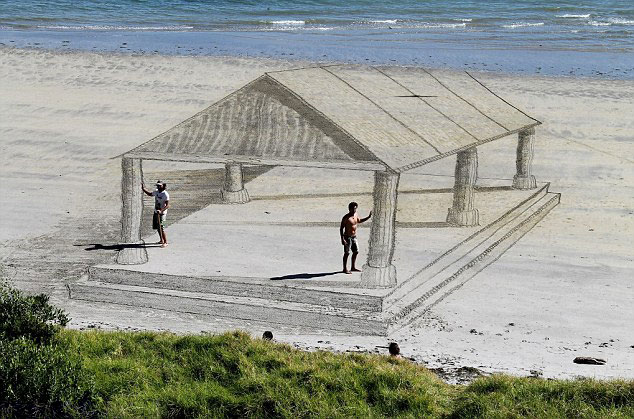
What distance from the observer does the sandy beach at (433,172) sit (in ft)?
52.9

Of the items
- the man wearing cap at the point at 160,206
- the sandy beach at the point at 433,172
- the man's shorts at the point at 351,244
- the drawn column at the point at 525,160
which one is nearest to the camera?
the sandy beach at the point at 433,172

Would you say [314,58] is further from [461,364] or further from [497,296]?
[461,364]

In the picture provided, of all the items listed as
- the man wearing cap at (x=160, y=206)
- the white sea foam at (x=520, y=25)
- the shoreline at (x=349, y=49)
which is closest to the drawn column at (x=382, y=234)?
the man wearing cap at (x=160, y=206)

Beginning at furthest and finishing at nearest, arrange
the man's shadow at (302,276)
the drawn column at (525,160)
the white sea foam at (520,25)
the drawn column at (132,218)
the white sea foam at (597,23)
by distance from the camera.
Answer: the white sea foam at (597,23) → the white sea foam at (520,25) → the drawn column at (525,160) → the drawn column at (132,218) → the man's shadow at (302,276)

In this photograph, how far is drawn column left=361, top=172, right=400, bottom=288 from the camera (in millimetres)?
16359

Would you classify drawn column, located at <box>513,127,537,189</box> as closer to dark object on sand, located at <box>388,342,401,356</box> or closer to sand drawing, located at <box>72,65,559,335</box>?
sand drawing, located at <box>72,65,559,335</box>

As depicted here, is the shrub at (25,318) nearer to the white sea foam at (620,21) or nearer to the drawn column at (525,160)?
the drawn column at (525,160)

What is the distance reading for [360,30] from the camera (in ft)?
186

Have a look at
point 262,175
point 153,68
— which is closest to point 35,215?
point 262,175

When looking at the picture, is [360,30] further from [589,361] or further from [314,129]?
[589,361]

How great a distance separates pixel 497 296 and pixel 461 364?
301 centimetres

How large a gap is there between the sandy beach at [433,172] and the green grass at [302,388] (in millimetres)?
1423

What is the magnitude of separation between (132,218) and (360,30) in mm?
40229

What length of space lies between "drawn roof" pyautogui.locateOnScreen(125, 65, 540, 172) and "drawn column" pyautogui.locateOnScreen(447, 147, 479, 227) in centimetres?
164
